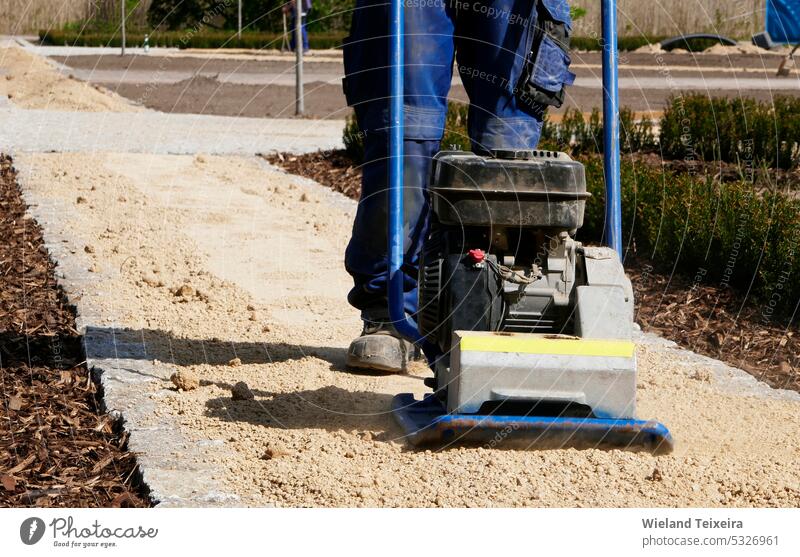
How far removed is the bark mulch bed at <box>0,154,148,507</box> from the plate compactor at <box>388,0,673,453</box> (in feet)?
2.82

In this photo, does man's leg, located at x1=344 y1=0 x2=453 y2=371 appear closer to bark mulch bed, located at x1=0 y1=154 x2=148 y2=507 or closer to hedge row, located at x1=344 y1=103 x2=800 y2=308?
bark mulch bed, located at x1=0 y1=154 x2=148 y2=507

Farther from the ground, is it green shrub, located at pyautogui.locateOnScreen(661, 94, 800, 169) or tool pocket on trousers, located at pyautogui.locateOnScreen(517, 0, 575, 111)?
tool pocket on trousers, located at pyautogui.locateOnScreen(517, 0, 575, 111)

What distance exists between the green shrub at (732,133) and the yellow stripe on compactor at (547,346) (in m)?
5.19

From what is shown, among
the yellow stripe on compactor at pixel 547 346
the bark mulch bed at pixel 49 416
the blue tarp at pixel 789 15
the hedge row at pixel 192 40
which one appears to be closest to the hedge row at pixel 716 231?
the yellow stripe on compactor at pixel 547 346

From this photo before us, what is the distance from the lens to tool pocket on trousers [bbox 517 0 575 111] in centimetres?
381

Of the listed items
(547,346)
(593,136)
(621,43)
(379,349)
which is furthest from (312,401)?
(621,43)

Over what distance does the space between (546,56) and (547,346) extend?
1.14m

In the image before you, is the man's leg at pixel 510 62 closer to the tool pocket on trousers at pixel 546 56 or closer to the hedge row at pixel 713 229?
the tool pocket on trousers at pixel 546 56

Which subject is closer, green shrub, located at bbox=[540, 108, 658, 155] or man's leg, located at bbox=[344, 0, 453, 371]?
man's leg, located at bbox=[344, 0, 453, 371]

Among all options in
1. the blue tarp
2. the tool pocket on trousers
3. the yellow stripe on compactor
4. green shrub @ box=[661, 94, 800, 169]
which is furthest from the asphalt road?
the yellow stripe on compactor

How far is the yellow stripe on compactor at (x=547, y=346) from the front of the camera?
3.12m

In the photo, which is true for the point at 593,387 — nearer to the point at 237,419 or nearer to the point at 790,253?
the point at 237,419

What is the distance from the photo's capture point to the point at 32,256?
19.4 feet

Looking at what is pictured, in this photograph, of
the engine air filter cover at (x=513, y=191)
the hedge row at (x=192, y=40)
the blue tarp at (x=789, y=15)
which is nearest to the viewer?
the engine air filter cover at (x=513, y=191)
